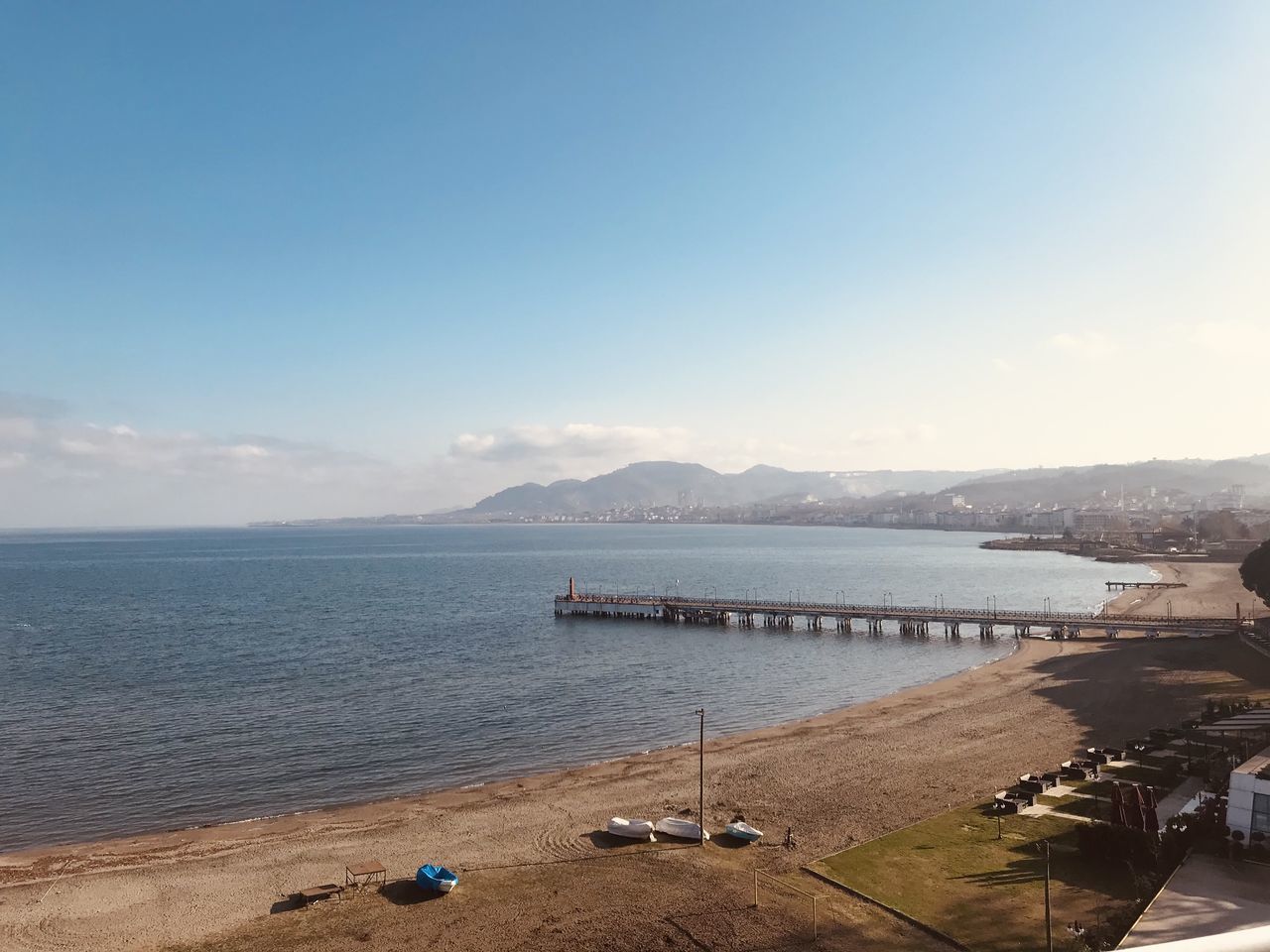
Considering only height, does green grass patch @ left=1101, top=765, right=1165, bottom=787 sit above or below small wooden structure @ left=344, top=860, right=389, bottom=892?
above

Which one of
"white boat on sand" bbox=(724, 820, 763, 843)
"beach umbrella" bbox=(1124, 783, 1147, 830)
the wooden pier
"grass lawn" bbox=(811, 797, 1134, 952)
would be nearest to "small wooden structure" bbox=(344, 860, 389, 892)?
"white boat on sand" bbox=(724, 820, 763, 843)

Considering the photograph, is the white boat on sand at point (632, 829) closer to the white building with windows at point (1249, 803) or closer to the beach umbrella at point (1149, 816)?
the beach umbrella at point (1149, 816)

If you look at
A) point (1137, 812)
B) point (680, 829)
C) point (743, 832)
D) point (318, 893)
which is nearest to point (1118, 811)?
point (1137, 812)

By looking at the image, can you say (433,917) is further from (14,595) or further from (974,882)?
(14,595)

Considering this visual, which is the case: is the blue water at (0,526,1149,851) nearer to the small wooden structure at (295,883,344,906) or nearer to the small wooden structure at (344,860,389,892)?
the small wooden structure at (344,860,389,892)

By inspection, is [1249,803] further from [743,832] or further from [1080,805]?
[743,832]

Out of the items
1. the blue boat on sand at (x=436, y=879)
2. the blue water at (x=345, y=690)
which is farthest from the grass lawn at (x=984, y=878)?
the blue water at (x=345, y=690)
